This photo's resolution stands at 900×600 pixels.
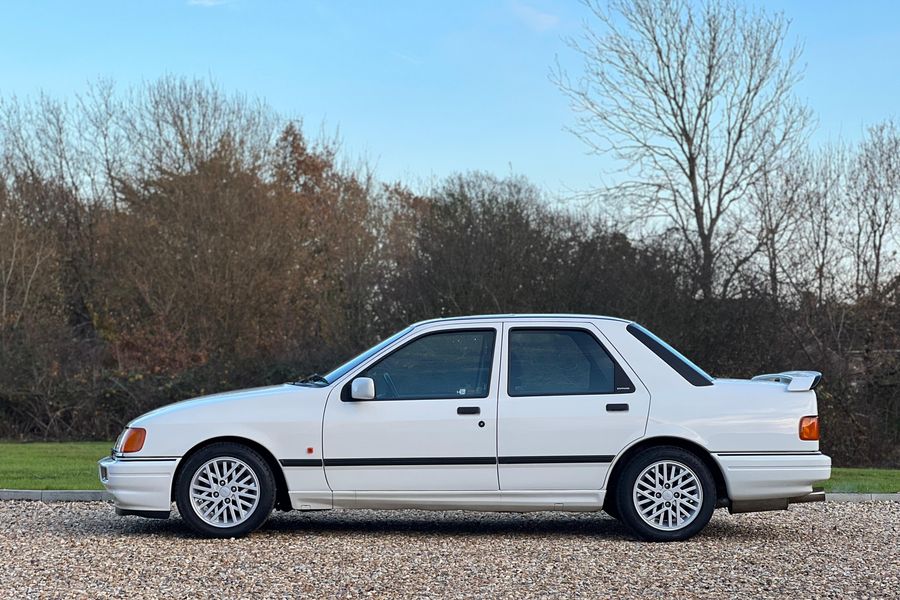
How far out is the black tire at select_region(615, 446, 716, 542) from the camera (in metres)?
8.70

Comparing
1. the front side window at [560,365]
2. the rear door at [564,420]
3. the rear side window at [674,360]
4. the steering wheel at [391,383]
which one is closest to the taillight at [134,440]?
the steering wheel at [391,383]

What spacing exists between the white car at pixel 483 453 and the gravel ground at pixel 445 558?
0.96 feet

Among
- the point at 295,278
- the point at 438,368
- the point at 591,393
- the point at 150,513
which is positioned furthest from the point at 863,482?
the point at 295,278

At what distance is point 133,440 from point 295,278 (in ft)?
71.2

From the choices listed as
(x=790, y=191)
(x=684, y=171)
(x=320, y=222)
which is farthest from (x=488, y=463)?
(x=320, y=222)

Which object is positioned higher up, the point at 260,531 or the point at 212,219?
the point at 212,219

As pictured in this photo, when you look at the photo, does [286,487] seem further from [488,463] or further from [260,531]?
[488,463]

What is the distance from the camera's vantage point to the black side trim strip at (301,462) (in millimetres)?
8719

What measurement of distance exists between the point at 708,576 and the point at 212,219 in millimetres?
23808

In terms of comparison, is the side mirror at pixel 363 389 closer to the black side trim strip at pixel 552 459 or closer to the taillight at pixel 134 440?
the black side trim strip at pixel 552 459

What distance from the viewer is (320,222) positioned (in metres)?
33.8

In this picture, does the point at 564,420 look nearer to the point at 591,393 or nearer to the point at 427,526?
the point at 591,393

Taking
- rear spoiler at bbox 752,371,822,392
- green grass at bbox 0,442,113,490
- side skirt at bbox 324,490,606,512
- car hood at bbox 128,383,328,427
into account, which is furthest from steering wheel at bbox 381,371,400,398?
green grass at bbox 0,442,113,490

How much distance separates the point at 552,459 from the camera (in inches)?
343
